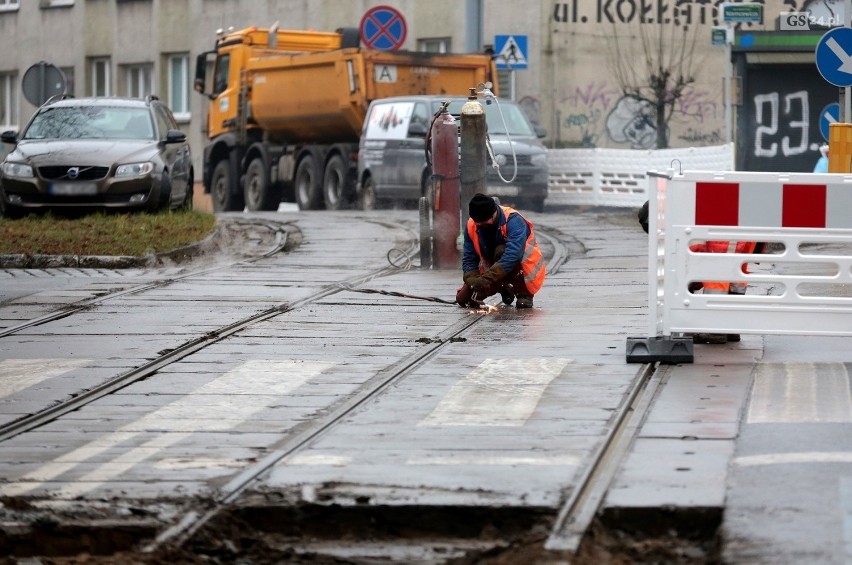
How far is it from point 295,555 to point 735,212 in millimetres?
5077

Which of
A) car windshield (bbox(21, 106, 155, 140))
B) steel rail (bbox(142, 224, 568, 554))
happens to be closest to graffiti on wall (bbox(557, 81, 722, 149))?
car windshield (bbox(21, 106, 155, 140))

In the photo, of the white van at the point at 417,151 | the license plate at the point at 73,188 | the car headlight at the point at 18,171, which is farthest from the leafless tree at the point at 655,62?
the car headlight at the point at 18,171

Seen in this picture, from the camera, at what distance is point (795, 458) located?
740 centimetres

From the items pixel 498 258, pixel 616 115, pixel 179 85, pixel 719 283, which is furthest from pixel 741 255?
pixel 179 85

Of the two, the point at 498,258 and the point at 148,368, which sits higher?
the point at 498,258

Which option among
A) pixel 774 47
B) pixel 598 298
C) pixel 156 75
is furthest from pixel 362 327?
pixel 156 75

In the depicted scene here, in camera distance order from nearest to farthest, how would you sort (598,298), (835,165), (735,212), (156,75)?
1. (735,212)
2. (598,298)
3. (835,165)
4. (156,75)

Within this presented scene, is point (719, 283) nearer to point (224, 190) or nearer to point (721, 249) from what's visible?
point (721, 249)

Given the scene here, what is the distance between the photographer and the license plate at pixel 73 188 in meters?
21.0

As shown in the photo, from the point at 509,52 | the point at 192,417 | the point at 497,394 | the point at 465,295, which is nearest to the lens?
the point at 192,417

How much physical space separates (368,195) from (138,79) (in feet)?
71.7

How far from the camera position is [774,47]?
124ft

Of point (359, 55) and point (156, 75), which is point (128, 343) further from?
point (156, 75)

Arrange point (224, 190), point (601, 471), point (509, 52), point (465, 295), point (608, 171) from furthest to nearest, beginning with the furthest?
point (224, 190) < point (608, 171) < point (509, 52) < point (465, 295) < point (601, 471)
